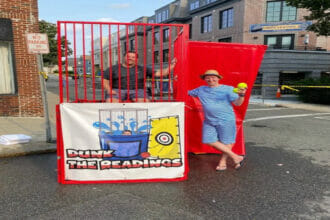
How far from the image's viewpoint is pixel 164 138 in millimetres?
3867

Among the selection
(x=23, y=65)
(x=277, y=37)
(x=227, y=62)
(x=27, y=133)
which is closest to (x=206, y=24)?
(x=277, y=37)

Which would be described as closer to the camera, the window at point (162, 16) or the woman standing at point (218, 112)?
the woman standing at point (218, 112)

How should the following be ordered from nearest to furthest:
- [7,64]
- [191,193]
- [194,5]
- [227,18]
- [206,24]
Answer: [191,193] → [7,64] → [227,18] → [206,24] → [194,5]

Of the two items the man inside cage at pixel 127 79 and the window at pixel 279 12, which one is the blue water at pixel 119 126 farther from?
the window at pixel 279 12

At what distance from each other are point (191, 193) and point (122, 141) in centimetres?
120

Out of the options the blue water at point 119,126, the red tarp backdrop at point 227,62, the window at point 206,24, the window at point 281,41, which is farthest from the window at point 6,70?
the window at point 206,24

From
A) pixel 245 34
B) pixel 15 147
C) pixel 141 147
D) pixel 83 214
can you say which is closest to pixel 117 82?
pixel 141 147

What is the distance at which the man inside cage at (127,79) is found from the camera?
4.14 meters

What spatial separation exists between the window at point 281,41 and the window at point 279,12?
1.36 m

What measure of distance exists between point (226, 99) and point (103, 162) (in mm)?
2142

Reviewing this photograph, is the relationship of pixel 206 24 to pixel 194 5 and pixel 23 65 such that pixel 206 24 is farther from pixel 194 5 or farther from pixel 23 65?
pixel 23 65

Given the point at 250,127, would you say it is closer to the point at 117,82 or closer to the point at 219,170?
the point at 219,170

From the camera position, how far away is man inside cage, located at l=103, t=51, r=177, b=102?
4145 mm

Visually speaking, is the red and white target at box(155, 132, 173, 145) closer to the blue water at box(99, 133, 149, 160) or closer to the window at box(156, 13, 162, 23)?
the blue water at box(99, 133, 149, 160)
